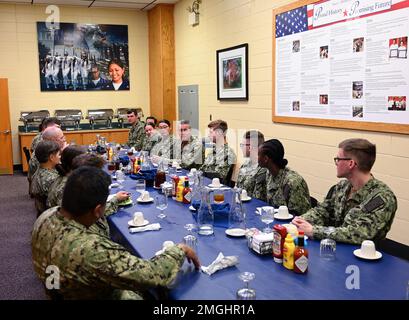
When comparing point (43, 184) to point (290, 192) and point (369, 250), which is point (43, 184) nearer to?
point (290, 192)

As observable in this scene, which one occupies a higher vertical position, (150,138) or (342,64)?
(342,64)

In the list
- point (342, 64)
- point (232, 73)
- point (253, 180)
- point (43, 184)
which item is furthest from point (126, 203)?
point (232, 73)

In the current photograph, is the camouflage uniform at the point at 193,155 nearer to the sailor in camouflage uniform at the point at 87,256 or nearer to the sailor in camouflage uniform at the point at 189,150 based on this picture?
the sailor in camouflage uniform at the point at 189,150

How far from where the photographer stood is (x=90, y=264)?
1.52m

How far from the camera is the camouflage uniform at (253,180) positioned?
3.38m

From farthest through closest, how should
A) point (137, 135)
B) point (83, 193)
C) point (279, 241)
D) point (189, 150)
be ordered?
point (137, 135), point (189, 150), point (279, 241), point (83, 193)

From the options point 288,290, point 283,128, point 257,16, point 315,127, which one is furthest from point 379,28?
point 288,290

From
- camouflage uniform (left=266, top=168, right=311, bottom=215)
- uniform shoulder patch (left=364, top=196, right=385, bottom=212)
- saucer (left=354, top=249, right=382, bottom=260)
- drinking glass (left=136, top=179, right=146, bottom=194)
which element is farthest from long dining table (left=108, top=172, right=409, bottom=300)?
drinking glass (left=136, top=179, right=146, bottom=194)

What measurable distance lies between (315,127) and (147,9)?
18.4ft

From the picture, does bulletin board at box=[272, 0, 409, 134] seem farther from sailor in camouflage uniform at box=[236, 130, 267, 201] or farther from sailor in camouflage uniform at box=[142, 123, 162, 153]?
sailor in camouflage uniform at box=[142, 123, 162, 153]

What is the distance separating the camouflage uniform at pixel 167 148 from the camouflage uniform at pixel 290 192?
2.43 metres

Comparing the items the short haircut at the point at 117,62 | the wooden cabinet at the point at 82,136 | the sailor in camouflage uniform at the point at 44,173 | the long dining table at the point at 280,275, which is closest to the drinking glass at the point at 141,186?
the sailor in camouflage uniform at the point at 44,173

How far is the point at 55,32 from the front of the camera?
8.09 m

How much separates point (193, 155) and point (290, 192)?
85.4 inches
